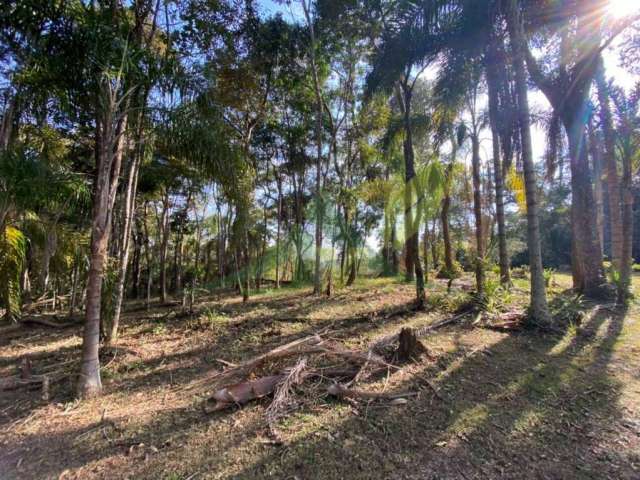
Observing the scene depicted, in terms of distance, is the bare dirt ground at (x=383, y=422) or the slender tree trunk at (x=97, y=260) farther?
the slender tree trunk at (x=97, y=260)

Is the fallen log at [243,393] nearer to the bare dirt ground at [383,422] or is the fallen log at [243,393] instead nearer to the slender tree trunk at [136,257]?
the bare dirt ground at [383,422]

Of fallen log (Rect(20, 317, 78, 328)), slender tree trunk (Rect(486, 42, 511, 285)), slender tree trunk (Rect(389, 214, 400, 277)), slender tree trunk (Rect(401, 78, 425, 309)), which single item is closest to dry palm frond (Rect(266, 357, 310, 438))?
slender tree trunk (Rect(401, 78, 425, 309))

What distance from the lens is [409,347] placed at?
374cm

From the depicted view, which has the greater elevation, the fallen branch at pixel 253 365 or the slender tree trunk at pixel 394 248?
the slender tree trunk at pixel 394 248

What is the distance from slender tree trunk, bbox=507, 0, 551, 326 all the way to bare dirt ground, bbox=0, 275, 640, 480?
0.45 m

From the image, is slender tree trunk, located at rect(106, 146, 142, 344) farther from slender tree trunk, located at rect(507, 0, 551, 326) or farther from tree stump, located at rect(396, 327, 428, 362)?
slender tree trunk, located at rect(507, 0, 551, 326)

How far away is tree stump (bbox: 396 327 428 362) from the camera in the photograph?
3.71 metres

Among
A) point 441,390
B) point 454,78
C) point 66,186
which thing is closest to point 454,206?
point 454,78

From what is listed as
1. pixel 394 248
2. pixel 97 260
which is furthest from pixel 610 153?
pixel 97 260

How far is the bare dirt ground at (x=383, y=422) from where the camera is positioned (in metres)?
2.08

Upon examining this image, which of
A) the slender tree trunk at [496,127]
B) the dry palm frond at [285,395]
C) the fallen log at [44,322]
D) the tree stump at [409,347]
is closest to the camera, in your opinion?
the dry palm frond at [285,395]

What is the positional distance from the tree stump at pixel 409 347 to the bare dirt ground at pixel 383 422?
146 mm

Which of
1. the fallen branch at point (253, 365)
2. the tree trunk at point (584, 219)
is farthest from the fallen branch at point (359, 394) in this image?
the tree trunk at point (584, 219)

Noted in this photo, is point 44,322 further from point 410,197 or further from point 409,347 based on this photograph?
point 410,197
